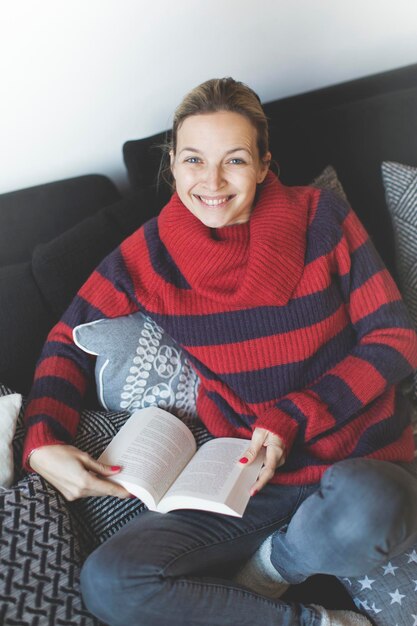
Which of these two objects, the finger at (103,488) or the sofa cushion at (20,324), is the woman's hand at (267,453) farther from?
the sofa cushion at (20,324)

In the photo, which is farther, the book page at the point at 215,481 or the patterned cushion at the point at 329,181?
the patterned cushion at the point at 329,181

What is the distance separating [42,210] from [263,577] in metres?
1.03

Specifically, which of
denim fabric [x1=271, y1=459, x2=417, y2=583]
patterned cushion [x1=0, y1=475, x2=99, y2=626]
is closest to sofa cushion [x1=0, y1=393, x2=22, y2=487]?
patterned cushion [x1=0, y1=475, x2=99, y2=626]

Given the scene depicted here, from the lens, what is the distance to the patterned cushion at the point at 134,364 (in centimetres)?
125

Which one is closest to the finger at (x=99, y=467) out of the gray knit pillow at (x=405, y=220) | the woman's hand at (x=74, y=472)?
the woman's hand at (x=74, y=472)

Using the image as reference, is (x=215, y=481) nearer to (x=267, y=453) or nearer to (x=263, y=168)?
(x=267, y=453)

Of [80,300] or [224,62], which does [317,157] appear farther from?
[80,300]

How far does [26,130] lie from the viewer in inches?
60.7

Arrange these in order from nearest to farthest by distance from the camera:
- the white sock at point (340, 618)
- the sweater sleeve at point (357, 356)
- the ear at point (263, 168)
Result: the white sock at point (340, 618) → the sweater sleeve at point (357, 356) → the ear at point (263, 168)

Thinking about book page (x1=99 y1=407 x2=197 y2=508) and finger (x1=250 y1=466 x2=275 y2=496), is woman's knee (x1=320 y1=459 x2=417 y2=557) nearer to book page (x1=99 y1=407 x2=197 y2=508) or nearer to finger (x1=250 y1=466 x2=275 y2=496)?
finger (x1=250 y1=466 x2=275 y2=496)

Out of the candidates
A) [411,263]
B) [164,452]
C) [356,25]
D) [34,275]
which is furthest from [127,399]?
[356,25]

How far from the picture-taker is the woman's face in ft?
3.87

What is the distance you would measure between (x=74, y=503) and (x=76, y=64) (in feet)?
3.66

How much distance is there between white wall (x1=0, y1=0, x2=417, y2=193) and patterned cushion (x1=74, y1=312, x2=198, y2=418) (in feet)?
1.98
